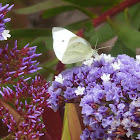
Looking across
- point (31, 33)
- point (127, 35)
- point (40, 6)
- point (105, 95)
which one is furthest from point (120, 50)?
point (40, 6)

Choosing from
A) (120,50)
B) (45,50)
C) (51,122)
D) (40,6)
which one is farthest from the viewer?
(40,6)

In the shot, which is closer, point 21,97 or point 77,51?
point 21,97

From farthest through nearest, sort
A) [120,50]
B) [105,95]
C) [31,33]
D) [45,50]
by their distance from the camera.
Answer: [31,33], [45,50], [120,50], [105,95]

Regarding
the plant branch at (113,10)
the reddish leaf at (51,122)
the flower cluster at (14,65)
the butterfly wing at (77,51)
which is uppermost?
the flower cluster at (14,65)

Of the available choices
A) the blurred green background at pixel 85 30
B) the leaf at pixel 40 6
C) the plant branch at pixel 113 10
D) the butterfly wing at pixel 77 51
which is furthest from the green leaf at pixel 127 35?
the leaf at pixel 40 6

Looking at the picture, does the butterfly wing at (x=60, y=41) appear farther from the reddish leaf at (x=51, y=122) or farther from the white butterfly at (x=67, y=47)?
the reddish leaf at (x=51, y=122)

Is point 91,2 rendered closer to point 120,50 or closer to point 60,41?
point 120,50

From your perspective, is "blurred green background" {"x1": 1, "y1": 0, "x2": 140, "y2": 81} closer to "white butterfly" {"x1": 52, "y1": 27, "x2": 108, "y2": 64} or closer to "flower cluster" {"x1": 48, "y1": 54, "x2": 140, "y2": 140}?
"white butterfly" {"x1": 52, "y1": 27, "x2": 108, "y2": 64}
